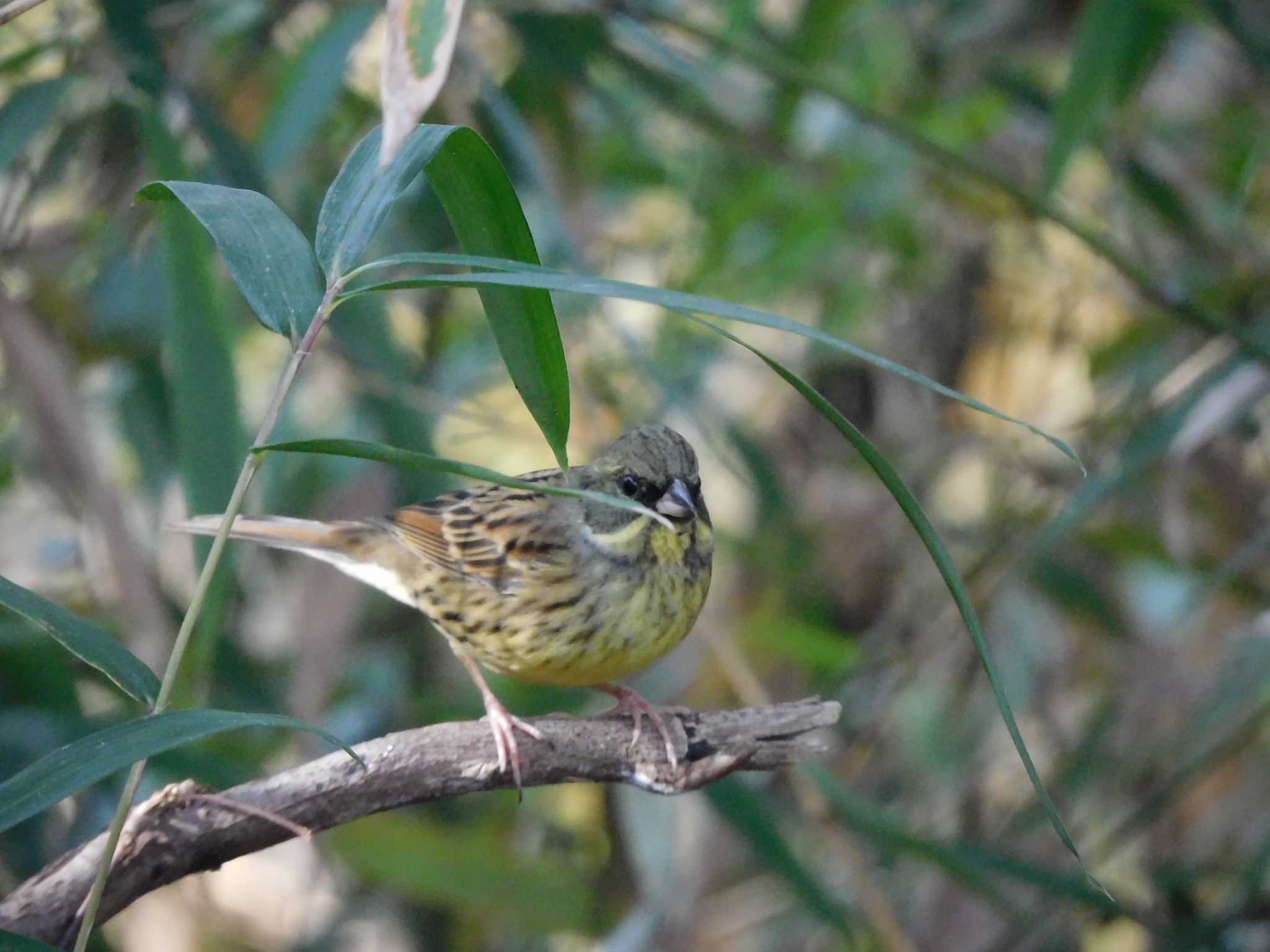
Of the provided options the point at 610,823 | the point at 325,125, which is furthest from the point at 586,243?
the point at 610,823

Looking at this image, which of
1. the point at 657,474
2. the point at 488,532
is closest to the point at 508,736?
the point at 657,474

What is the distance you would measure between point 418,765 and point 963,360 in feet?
11.3

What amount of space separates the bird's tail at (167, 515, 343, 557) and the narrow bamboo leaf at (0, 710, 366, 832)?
146 centimetres

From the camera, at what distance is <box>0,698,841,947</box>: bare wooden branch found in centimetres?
162

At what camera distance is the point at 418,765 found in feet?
5.98

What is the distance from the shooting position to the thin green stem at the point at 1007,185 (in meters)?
2.89

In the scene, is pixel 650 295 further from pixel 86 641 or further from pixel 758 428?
pixel 758 428

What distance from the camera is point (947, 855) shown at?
10.4ft

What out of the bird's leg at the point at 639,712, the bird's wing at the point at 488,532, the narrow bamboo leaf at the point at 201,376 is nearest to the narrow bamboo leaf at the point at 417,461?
the bird's leg at the point at 639,712

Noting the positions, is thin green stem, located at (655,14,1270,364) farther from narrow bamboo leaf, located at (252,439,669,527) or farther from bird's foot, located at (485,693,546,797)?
narrow bamboo leaf, located at (252,439,669,527)

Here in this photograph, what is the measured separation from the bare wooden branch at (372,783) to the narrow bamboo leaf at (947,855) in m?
1.18

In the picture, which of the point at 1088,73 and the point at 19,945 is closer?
the point at 19,945

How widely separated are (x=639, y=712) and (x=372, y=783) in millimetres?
575

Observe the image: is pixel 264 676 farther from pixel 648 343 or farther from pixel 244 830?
pixel 244 830
